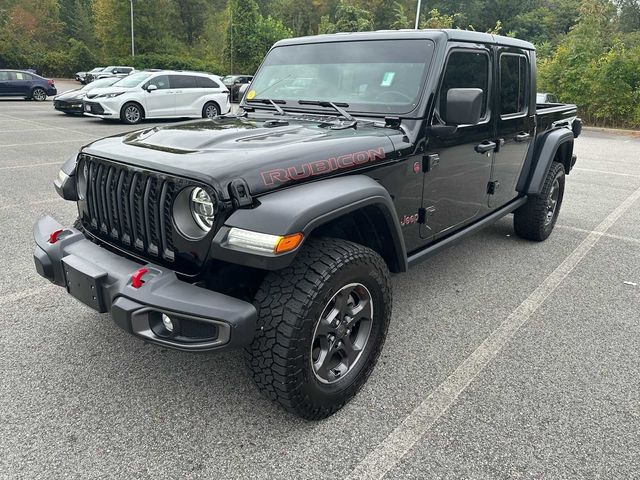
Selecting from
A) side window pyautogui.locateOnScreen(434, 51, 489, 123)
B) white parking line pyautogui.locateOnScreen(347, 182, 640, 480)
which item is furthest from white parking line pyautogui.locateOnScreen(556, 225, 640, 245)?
side window pyautogui.locateOnScreen(434, 51, 489, 123)

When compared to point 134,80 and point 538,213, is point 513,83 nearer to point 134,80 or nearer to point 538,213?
point 538,213

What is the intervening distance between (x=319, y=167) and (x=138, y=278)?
1.00 metres

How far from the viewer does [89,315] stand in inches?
137

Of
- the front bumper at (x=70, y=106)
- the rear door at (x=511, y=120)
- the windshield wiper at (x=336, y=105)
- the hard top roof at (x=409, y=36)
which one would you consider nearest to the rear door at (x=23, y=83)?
the front bumper at (x=70, y=106)

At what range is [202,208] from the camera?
2.28m

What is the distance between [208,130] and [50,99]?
25550 mm

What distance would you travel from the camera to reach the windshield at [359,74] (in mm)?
3248

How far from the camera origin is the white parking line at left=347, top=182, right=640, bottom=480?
225 cm

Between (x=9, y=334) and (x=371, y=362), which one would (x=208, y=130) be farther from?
(x=9, y=334)

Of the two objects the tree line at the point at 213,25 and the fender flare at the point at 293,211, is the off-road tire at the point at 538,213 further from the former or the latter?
the tree line at the point at 213,25

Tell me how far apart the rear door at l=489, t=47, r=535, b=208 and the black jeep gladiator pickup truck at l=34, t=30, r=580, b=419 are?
5.5 inches

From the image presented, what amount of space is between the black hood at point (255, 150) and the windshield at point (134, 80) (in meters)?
13.5

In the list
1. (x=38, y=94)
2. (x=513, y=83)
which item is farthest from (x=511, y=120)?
(x=38, y=94)

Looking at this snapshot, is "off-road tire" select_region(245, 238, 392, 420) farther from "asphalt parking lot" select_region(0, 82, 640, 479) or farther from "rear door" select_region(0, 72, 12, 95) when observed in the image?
"rear door" select_region(0, 72, 12, 95)
